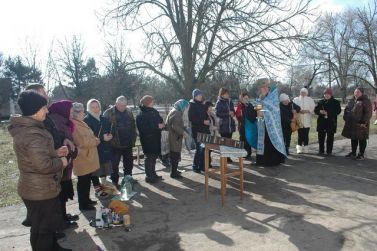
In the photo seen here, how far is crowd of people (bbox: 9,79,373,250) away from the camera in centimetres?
382

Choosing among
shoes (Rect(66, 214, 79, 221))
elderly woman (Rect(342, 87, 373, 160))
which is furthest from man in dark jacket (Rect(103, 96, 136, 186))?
elderly woman (Rect(342, 87, 373, 160))

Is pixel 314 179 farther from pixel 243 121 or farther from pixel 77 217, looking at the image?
pixel 77 217

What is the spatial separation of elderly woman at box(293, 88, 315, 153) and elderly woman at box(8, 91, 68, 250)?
7325 millimetres

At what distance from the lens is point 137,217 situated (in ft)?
18.3

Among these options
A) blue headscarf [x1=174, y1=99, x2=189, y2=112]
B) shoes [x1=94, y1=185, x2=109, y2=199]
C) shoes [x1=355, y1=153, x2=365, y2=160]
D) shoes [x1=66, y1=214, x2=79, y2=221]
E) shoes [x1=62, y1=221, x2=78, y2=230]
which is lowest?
shoes [x1=62, y1=221, x2=78, y2=230]

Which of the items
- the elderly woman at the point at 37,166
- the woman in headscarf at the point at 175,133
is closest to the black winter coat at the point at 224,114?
the woman in headscarf at the point at 175,133

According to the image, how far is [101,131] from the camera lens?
273 inches

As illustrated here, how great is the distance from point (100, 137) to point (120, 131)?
0.43 meters

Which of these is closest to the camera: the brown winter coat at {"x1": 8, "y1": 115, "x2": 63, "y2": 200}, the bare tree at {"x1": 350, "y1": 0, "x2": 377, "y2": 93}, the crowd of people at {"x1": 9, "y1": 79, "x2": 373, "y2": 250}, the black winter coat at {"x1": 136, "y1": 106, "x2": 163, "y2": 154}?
the brown winter coat at {"x1": 8, "y1": 115, "x2": 63, "y2": 200}

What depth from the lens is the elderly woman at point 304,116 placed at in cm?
986

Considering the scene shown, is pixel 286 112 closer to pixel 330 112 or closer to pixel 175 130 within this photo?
pixel 330 112

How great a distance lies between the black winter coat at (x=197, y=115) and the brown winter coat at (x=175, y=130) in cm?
36

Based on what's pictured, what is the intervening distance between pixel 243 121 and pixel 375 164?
3.19 meters

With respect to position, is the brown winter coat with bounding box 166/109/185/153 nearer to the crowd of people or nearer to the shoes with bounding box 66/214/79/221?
the crowd of people
